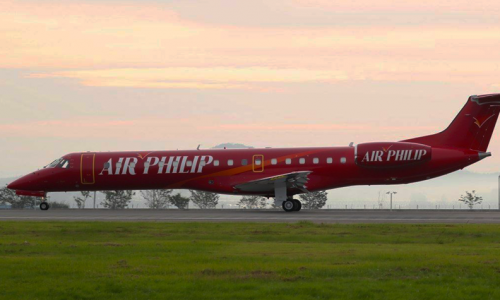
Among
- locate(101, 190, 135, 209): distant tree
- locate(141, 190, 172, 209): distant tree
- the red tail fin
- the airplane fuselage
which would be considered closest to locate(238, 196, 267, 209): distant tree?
locate(141, 190, 172, 209): distant tree

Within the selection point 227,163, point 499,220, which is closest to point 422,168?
point 499,220

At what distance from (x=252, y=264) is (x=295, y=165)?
1017 inches

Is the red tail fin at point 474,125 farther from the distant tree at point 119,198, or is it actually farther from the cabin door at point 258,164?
the distant tree at point 119,198

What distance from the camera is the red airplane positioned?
4228 cm

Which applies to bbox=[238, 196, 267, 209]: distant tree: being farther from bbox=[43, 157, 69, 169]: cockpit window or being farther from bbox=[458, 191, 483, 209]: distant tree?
bbox=[43, 157, 69, 169]: cockpit window

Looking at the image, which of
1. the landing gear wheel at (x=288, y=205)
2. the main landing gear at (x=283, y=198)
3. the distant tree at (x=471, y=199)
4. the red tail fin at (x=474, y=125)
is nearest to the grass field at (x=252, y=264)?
the main landing gear at (x=283, y=198)

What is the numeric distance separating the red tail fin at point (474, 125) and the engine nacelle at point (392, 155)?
182 cm

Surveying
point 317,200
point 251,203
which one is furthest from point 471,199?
point 251,203

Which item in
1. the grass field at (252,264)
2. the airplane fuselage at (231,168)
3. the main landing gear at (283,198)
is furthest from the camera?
the main landing gear at (283,198)

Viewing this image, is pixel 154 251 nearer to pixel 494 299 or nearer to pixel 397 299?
pixel 397 299

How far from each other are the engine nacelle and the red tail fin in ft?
5.96

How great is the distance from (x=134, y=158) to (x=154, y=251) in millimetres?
25498

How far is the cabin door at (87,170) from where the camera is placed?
151 ft

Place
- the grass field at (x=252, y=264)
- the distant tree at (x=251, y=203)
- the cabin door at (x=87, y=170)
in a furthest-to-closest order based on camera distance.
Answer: the distant tree at (x=251, y=203), the cabin door at (x=87, y=170), the grass field at (x=252, y=264)
